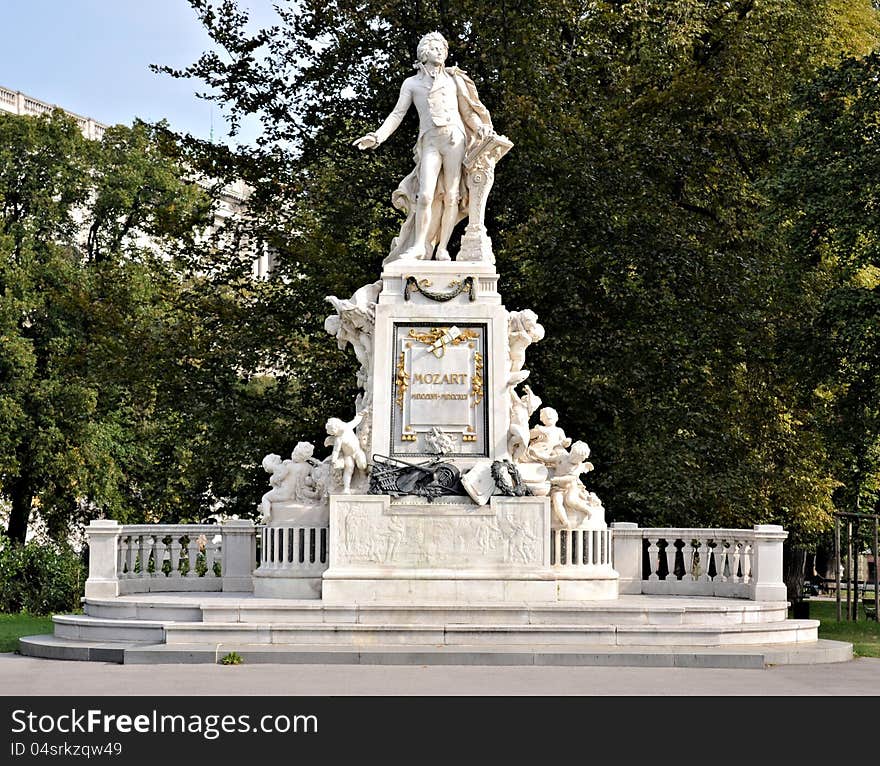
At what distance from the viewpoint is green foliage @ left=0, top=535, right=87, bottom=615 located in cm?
2583

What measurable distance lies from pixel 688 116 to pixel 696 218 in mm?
1950

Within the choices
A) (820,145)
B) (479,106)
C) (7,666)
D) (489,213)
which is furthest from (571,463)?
(489,213)

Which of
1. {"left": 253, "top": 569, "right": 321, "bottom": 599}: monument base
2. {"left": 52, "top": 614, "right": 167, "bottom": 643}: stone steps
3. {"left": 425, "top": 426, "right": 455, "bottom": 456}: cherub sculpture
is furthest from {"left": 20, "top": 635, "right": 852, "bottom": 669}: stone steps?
{"left": 425, "top": 426, "right": 455, "bottom": 456}: cherub sculpture

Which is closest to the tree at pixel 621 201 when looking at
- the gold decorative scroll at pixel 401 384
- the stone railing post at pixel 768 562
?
the stone railing post at pixel 768 562

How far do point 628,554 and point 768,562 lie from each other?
1973 mm

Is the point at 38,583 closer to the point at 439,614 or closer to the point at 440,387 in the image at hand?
the point at 440,387

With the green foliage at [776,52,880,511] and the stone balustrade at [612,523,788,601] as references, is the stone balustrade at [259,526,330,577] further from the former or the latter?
the green foliage at [776,52,880,511]

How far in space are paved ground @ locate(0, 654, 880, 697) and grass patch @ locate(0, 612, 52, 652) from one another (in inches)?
82.9

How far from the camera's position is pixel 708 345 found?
92.6 ft

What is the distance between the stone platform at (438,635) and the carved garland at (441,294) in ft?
12.5

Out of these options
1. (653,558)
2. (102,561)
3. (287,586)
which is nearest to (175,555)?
(102,561)

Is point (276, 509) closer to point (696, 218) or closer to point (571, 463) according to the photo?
point (571, 463)

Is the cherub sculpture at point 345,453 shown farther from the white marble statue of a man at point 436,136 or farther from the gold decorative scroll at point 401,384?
the white marble statue of a man at point 436,136

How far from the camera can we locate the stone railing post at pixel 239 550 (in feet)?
68.9
